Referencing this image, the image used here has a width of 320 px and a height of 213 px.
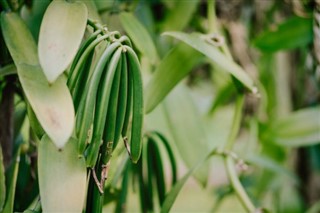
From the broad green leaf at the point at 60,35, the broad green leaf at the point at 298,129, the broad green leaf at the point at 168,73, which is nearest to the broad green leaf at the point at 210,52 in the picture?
the broad green leaf at the point at 168,73

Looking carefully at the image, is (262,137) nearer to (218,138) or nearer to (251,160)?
(251,160)

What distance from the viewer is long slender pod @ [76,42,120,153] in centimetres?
40

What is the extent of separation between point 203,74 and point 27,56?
1.12 m

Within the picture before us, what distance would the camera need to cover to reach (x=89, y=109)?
41 cm

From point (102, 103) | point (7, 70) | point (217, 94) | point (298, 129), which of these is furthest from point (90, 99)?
point (217, 94)

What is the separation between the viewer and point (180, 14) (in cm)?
85

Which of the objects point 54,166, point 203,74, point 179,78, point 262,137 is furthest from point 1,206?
point 203,74

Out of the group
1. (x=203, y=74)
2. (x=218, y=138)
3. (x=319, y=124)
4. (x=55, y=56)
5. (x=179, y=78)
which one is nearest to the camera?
(x=55, y=56)

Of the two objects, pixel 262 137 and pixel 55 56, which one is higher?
pixel 55 56

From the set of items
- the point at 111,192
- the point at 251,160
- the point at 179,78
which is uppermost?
the point at 179,78

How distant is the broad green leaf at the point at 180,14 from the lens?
0.84m

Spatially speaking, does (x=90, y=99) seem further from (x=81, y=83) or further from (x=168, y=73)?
(x=168, y=73)

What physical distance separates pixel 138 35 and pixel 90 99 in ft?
0.81

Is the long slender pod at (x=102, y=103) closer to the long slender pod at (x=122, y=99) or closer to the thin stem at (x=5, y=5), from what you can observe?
the long slender pod at (x=122, y=99)
